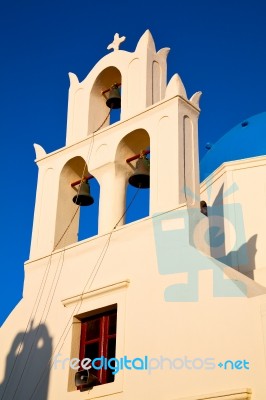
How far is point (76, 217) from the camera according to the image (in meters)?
10.1

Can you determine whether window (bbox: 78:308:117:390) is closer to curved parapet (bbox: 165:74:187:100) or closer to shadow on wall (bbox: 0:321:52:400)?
shadow on wall (bbox: 0:321:52:400)

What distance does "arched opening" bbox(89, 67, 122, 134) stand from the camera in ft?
34.8

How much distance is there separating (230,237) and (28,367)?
443cm

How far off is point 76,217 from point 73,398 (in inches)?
113

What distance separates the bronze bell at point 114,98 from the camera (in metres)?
10.5

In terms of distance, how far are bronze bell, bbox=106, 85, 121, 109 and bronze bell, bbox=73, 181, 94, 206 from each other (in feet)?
4.46

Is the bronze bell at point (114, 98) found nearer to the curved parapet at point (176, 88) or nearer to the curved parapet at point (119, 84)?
the curved parapet at point (119, 84)

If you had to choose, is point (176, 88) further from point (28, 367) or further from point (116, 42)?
point (28, 367)

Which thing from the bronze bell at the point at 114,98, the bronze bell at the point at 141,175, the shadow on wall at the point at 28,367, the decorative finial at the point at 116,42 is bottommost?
the shadow on wall at the point at 28,367

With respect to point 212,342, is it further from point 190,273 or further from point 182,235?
point 182,235

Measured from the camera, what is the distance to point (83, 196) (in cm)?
995

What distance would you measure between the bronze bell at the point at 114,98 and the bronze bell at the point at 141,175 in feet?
4.72

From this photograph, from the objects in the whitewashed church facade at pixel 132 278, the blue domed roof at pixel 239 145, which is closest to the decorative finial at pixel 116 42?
the whitewashed church facade at pixel 132 278

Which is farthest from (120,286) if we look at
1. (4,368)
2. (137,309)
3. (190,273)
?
(4,368)
